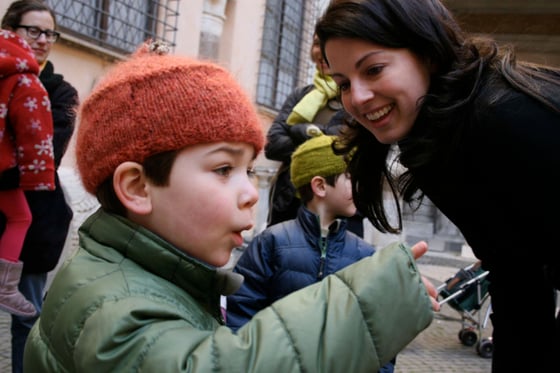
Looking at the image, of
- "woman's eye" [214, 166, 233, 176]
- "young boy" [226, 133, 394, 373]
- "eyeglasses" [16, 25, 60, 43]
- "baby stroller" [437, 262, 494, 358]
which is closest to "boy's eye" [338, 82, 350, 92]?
"woman's eye" [214, 166, 233, 176]

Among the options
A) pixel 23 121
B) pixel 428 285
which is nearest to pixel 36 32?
pixel 23 121

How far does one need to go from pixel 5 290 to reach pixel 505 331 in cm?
194

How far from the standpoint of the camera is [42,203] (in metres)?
2.88

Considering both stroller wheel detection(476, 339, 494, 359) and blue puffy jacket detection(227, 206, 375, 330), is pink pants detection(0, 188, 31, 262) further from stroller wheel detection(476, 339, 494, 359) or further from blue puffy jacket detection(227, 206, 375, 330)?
stroller wheel detection(476, 339, 494, 359)

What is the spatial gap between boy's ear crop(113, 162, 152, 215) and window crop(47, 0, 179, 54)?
459cm

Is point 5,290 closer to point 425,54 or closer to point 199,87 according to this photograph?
point 199,87

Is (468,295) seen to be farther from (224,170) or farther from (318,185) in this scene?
(224,170)

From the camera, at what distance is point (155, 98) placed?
133 cm

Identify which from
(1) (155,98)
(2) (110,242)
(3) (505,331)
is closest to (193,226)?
(2) (110,242)

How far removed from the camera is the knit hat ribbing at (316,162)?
9.08 feet

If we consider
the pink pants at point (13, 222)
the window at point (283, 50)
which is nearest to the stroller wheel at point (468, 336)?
the pink pants at point (13, 222)

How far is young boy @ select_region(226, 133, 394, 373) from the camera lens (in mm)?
2455

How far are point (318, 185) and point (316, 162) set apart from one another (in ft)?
0.37

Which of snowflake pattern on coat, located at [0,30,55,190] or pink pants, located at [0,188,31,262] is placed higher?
snowflake pattern on coat, located at [0,30,55,190]
